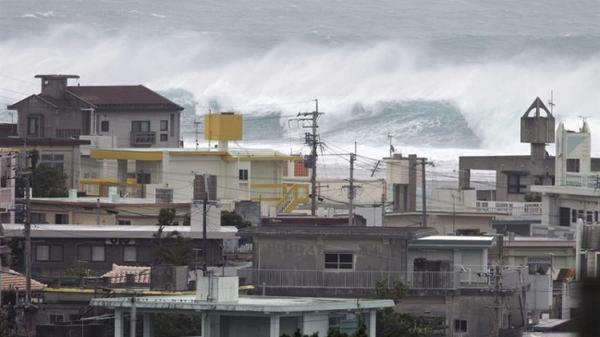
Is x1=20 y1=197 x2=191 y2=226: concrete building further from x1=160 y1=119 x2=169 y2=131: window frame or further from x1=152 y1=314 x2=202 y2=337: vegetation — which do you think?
x1=160 y1=119 x2=169 y2=131: window frame

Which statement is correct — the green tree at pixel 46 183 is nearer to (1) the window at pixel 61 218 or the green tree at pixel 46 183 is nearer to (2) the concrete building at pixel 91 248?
(1) the window at pixel 61 218

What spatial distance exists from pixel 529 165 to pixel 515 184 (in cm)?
45

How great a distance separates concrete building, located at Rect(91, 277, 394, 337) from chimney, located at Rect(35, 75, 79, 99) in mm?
28659

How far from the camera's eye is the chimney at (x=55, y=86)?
153ft

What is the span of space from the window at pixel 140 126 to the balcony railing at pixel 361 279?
2467 centimetres

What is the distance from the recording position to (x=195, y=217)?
2695cm

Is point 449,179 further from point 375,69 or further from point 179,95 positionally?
point 375,69

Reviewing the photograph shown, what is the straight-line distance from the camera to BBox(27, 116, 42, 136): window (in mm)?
44966

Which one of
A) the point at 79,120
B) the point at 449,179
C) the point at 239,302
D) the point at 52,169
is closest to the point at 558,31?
the point at 449,179

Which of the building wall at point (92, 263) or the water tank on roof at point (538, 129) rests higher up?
the water tank on roof at point (538, 129)

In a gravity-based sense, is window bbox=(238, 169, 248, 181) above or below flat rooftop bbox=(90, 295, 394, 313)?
above

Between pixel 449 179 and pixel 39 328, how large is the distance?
1437 inches

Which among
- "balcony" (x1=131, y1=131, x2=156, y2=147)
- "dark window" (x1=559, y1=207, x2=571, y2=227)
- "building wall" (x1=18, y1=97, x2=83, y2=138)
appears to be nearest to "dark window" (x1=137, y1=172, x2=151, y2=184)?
"building wall" (x1=18, y1=97, x2=83, y2=138)

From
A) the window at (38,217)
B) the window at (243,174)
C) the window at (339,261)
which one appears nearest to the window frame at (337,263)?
the window at (339,261)
